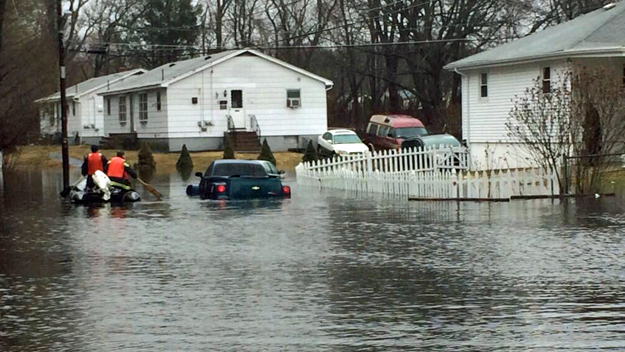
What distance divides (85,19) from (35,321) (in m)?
85.5

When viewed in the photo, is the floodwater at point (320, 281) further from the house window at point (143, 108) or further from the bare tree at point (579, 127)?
the house window at point (143, 108)

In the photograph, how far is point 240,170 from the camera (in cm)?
3031

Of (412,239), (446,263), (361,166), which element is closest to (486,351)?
(446,263)

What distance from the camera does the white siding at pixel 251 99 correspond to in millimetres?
60969

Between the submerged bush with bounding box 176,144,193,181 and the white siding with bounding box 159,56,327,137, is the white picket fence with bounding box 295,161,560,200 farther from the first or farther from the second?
the white siding with bounding box 159,56,327,137

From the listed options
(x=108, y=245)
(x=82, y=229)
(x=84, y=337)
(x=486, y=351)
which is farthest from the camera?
(x=82, y=229)

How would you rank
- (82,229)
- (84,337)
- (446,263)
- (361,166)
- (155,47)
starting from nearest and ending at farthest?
(84,337) < (446,263) < (82,229) < (361,166) < (155,47)

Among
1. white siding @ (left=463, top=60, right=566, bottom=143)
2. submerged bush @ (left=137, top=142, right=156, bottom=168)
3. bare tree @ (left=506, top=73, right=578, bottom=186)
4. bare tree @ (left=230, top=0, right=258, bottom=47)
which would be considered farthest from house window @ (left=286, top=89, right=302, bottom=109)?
bare tree @ (left=506, top=73, right=578, bottom=186)

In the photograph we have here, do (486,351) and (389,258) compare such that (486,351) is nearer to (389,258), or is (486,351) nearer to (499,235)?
(389,258)

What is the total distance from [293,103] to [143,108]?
9594 millimetres

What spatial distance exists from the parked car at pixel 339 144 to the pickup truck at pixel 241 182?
80.9ft

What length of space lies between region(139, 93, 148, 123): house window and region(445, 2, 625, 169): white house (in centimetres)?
2477

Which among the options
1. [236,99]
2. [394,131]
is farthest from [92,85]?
[394,131]

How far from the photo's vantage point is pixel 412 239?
1895 cm
